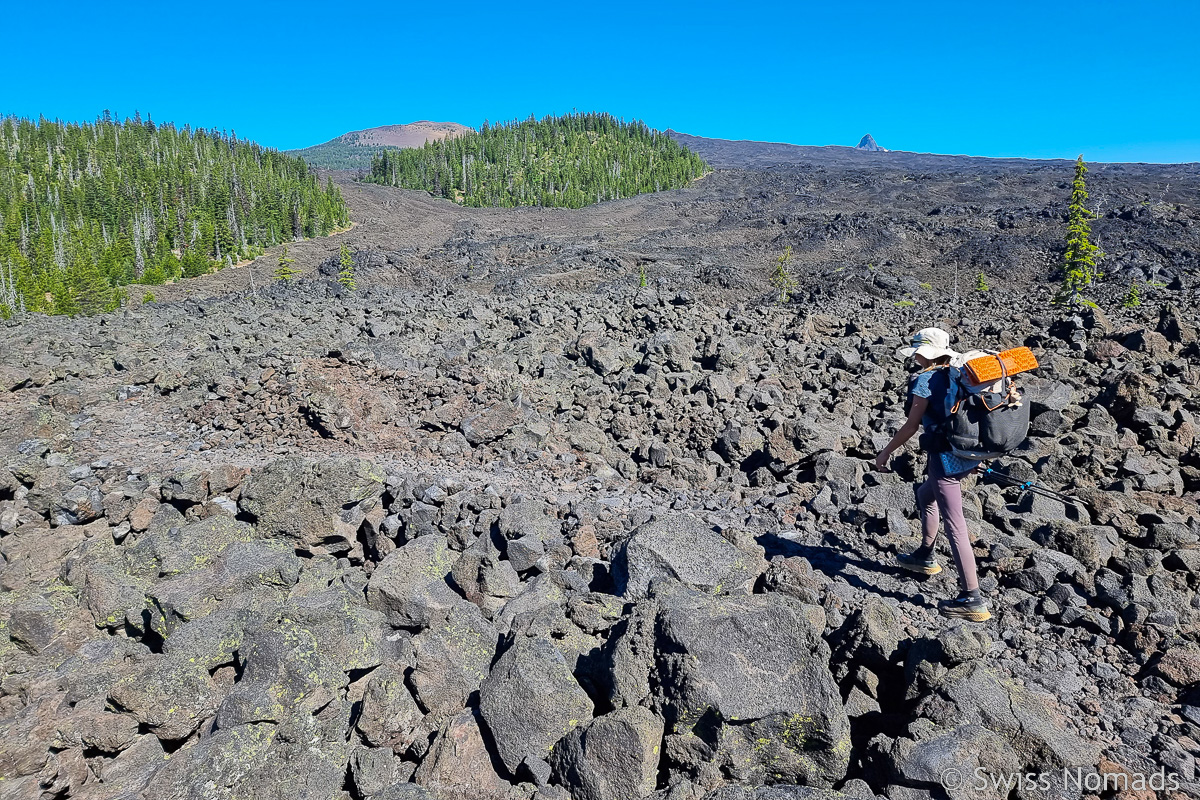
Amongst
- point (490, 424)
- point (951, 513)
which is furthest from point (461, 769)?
point (490, 424)

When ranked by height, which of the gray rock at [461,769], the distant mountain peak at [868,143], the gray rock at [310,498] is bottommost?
the gray rock at [461,769]

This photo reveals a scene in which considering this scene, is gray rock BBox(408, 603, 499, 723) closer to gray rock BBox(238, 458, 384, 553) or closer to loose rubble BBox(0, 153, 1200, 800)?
loose rubble BBox(0, 153, 1200, 800)

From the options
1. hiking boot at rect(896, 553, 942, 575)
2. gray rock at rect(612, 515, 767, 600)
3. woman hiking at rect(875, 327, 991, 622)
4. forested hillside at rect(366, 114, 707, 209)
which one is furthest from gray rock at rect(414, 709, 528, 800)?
forested hillside at rect(366, 114, 707, 209)

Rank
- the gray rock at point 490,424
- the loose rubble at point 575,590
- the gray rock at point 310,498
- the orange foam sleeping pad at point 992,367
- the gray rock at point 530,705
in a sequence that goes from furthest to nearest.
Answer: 1. the gray rock at point 490,424
2. the gray rock at point 310,498
3. the orange foam sleeping pad at point 992,367
4. the gray rock at point 530,705
5. the loose rubble at point 575,590

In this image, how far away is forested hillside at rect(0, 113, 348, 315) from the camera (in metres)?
45.2

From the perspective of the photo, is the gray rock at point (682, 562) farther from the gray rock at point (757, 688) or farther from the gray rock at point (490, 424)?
the gray rock at point (490, 424)

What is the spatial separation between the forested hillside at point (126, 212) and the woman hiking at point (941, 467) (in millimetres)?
40831

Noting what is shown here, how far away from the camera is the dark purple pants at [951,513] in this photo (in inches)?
168

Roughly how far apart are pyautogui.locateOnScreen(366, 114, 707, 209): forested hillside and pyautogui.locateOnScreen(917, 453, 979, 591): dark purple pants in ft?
235

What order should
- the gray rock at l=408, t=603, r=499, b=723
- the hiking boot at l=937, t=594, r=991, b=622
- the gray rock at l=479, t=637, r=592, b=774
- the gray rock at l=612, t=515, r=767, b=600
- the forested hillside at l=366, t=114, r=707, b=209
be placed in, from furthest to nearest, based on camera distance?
the forested hillside at l=366, t=114, r=707, b=209 < the gray rock at l=612, t=515, r=767, b=600 < the hiking boot at l=937, t=594, r=991, b=622 < the gray rock at l=408, t=603, r=499, b=723 < the gray rock at l=479, t=637, r=592, b=774

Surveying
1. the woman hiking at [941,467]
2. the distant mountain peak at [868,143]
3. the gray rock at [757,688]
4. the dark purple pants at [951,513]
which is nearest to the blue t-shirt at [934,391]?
the woman hiking at [941,467]

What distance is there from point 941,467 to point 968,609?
37.9 inches

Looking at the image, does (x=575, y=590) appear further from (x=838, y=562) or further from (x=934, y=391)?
(x=934, y=391)

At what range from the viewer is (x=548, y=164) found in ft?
326
